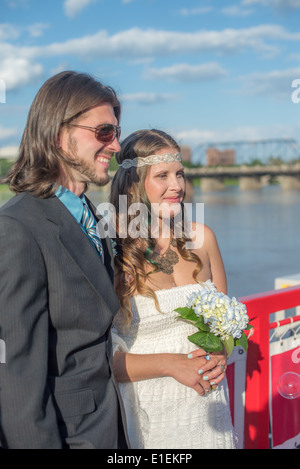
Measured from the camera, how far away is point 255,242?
28.7 metres

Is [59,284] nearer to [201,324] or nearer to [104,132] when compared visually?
[104,132]

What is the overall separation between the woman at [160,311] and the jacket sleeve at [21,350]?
831 mm

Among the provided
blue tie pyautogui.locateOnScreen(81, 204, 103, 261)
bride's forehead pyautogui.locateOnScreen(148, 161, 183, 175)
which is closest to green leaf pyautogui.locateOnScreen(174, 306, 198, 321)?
blue tie pyautogui.locateOnScreen(81, 204, 103, 261)

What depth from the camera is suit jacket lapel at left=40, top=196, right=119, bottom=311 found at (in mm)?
1601

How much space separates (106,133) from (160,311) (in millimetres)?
979

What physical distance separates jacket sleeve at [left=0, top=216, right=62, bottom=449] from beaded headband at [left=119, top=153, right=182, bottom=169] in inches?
49.5

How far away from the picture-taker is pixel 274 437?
3.24 metres

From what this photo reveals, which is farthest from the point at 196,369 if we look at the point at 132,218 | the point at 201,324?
the point at 132,218

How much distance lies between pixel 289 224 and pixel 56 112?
116ft

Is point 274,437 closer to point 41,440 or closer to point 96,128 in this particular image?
point 41,440

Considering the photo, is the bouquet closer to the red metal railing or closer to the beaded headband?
the beaded headband

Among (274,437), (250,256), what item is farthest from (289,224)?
(274,437)

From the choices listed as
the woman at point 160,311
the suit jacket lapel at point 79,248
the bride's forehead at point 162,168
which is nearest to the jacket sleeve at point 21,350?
the suit jacket lapel at point 79,248

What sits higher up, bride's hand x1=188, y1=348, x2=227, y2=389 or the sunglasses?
the sunglasses
